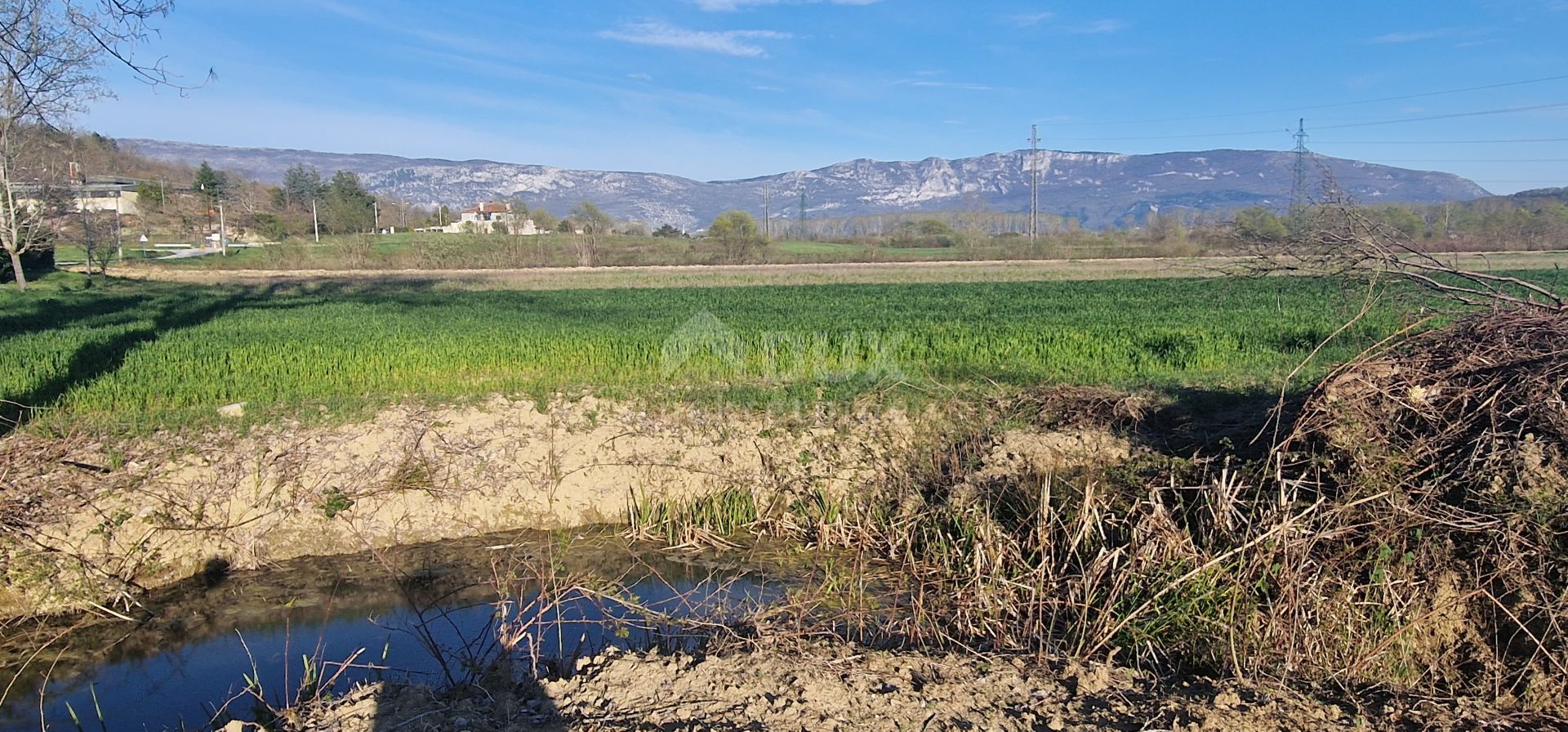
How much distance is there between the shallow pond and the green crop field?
8.83ft

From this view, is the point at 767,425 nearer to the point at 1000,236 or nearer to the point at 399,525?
the point at 399,525

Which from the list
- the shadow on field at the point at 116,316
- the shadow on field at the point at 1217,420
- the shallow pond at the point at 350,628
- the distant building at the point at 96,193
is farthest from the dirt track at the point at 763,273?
the shallow pond at the point at 350,628

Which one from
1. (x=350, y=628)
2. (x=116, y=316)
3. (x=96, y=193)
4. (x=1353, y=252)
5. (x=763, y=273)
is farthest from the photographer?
(x=96, y=193)

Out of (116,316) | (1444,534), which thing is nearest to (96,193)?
(116,316)

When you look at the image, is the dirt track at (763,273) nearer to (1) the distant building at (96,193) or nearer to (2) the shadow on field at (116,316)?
(1) the distant building at (96,193)

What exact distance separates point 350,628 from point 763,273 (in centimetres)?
4084

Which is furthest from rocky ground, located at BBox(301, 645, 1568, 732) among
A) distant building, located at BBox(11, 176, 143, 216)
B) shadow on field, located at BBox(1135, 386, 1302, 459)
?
distant building, located at BBox(11, 176, 143, 216)

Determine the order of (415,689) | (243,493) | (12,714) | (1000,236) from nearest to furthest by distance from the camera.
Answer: (415,689) → (12,714) → (243,493) → (1000,236)

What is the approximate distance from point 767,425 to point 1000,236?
6677cm

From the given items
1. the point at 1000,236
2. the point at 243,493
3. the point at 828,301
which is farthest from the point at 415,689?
the point at 1000,236

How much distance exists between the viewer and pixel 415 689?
5.19 m

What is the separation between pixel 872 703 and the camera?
4.80m

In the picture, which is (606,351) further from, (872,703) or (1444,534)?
(1444,534)

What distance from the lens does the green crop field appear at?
1080 cm
